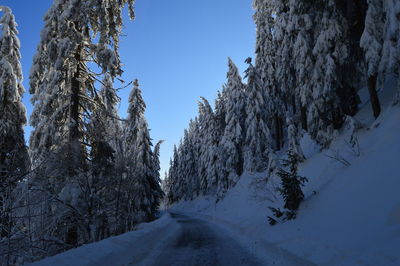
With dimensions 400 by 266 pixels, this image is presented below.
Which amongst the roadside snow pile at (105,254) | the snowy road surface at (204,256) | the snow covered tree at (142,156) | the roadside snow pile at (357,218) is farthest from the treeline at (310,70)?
the snow covered tree at (142,156)

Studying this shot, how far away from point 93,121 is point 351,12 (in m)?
13.6

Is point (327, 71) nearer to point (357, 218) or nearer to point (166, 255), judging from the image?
point (357, 218)

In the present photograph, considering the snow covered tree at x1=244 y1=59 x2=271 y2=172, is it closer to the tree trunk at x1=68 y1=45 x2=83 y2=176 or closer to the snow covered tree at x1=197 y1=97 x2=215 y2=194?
the snow covered tree at x1=197 y1=97 x2=215 y2=194

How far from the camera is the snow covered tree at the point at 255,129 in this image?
2925 centimetres

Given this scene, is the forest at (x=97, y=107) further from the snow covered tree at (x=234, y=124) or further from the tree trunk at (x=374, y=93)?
the snow covered tree at (x=234, y=124)

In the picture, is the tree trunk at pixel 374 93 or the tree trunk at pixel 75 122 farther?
the tree trunk at pixel 374 93

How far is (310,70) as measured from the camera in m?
17.0

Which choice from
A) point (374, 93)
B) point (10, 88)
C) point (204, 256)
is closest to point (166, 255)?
point (204, 256)

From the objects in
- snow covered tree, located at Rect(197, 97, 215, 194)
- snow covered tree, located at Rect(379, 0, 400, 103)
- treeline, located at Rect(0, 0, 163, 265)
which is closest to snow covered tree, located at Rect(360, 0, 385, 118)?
snow covered tree, located at Rect(379, 0, 400, 103)

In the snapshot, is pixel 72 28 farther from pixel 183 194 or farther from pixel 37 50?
pixel 183 194

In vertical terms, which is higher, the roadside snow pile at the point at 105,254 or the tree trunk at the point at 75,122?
the tree trunk at the point at 75,122

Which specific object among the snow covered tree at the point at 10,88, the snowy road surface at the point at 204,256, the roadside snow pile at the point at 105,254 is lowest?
the snowy road surface at the point at 204,256

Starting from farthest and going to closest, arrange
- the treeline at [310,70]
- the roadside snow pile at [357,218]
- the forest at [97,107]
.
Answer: the treeline at [310,70], the forest at [97,107], the roadside snow pile at [357,218]

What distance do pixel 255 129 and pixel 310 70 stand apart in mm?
13265
